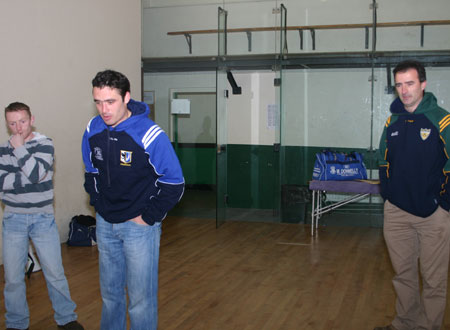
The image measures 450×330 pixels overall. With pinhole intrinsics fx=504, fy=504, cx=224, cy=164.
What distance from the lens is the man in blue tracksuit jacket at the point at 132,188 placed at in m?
2.43

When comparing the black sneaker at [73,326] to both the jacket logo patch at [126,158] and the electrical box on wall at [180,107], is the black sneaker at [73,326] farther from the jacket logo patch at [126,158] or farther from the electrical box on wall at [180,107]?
the electrical box on wall at [180,107]

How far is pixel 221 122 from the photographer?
308 inches

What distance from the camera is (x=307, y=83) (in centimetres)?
792

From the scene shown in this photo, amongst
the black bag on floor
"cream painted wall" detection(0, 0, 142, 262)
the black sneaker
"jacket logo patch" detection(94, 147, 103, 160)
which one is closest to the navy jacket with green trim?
"jacket logo patch" detection(94, 147, 103, 160)

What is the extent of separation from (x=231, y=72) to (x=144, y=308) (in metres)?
6.34

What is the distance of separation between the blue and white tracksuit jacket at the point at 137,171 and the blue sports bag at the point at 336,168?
4550 millimetres

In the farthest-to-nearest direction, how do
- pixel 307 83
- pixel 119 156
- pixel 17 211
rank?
1. pixel 307 83
2. pixel 17 211
3. pixel 119 156

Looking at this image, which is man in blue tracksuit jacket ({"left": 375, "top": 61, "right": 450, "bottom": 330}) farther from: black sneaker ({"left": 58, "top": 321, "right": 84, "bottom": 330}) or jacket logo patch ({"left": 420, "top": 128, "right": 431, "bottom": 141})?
black sneaker ({"left": 58, "top": 321, "right": 84, "bottom": 330})

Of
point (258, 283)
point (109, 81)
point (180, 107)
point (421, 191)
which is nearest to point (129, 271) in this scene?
point (109, 81)

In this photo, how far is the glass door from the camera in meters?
7.61

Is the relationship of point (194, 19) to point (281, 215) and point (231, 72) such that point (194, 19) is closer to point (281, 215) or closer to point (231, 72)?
point (231, 72)

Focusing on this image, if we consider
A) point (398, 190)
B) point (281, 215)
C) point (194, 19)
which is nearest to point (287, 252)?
point (281, 215)

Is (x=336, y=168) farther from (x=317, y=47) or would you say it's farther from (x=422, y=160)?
(x=422, y=160)

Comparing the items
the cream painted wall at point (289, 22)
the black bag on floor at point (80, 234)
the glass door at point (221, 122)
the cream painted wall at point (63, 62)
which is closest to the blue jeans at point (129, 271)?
the cream painted wall at point (63, 62)
